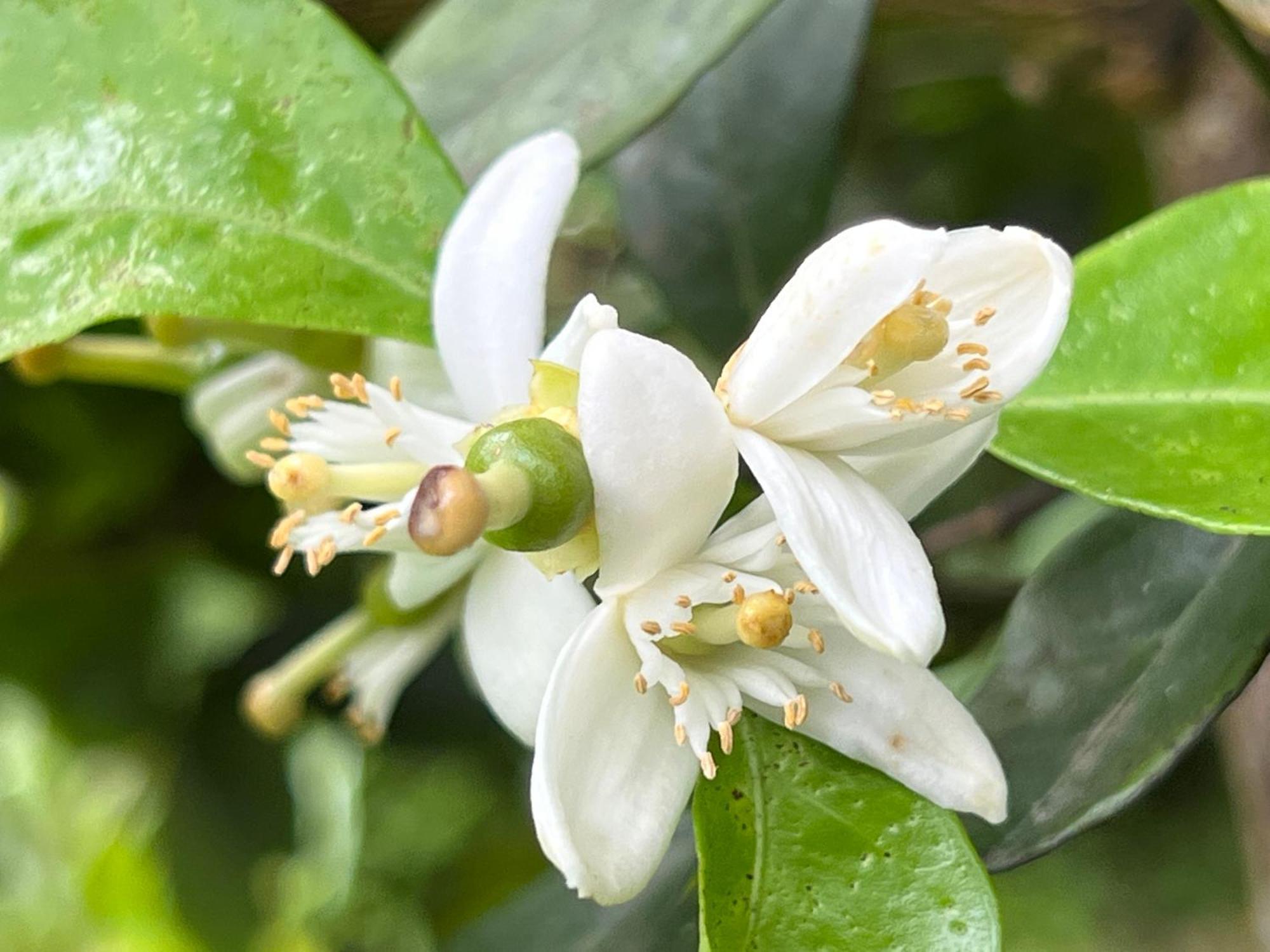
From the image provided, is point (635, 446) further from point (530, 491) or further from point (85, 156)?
point (85, 156)

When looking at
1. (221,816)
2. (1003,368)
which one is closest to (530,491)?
(1003,368)

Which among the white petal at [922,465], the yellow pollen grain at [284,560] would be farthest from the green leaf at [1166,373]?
the yellow pollen grain at [284,560]

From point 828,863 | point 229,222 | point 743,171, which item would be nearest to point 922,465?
A: point 828,863

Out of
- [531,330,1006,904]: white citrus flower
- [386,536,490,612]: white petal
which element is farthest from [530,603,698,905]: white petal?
[386,536,490,612]: white petal

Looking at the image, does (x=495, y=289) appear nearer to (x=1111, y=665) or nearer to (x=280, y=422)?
(x=280, y=422)

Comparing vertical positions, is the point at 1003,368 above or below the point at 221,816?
above

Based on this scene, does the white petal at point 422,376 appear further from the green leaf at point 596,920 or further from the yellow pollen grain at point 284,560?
the green leaf at point 596,920

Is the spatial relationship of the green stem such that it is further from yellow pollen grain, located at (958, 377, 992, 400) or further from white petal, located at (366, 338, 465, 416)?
white petal, located at (366, 338, 465, 416)
